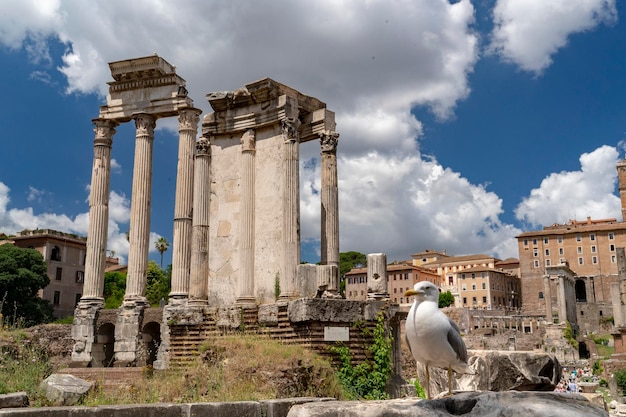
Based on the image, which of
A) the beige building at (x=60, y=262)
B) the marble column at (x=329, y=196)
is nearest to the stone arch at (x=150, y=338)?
the marble column at (x=329, y=196)

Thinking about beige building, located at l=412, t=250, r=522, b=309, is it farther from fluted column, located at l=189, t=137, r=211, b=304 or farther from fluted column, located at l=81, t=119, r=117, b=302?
fluted column, located at l=189, t=137, r=211, b=304

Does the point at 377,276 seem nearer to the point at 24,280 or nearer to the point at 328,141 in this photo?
the point at 328,141

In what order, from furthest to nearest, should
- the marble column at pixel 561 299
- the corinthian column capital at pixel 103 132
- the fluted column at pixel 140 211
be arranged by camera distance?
the marble column at pixel 561 299
the corinthian column capital at pixel 103 132
the fluted column at pixel 140 211

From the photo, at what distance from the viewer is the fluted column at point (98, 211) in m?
26.0

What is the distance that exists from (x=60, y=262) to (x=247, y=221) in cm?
5911

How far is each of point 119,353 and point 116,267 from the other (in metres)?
68.5

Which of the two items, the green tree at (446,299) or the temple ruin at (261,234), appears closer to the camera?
the temple ruin at (261,234)

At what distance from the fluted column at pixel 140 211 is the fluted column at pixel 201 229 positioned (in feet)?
32.2

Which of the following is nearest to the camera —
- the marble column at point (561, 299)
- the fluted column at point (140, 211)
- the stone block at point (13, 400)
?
the stone block at point (13, 400)

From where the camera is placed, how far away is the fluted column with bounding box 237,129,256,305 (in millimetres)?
15070

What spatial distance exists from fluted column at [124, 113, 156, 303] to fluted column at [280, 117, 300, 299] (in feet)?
39.9

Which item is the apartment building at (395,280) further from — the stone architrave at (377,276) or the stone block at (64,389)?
the stone block at (64,389)

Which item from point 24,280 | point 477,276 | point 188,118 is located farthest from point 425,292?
point 477,276

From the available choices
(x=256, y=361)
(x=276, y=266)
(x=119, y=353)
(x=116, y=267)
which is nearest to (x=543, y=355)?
(x=256, y=361)
